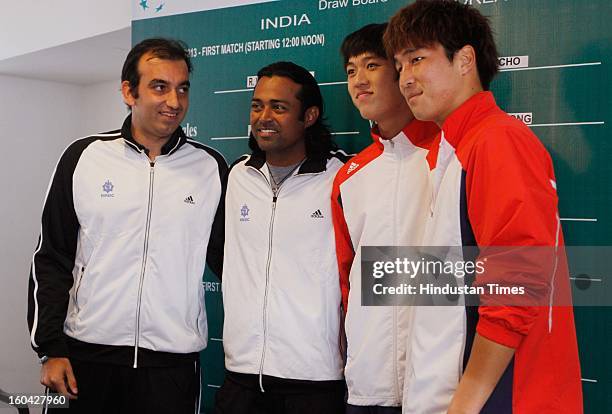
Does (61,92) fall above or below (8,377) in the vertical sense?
above

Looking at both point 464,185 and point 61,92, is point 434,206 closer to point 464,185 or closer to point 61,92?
point 464,185

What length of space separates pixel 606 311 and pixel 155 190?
1416 millimetres

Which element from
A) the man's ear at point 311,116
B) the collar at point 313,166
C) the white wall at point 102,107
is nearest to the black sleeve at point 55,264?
the collar at point 313,166

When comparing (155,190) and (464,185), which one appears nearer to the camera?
(464,185)

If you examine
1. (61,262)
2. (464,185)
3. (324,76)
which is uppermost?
(324,76)

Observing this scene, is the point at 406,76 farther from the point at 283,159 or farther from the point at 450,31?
the point at 283,159

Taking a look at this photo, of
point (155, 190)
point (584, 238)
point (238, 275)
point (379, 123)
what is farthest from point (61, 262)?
point (584, 238)

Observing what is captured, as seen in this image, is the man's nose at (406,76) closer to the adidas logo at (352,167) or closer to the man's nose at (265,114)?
the adidas logo at (352,167)

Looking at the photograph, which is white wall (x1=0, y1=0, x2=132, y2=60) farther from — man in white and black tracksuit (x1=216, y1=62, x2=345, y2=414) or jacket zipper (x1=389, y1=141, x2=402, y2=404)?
jacket zipper (x1=389, y1=141, x2=402, y2=404)

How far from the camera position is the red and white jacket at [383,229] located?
1771mm

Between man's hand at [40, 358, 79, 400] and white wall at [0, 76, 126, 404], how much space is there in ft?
8.88

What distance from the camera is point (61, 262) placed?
86.0 inches

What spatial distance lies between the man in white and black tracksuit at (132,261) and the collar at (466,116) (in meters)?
0.97

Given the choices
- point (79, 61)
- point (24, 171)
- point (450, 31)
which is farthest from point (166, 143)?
point (24, 171)
